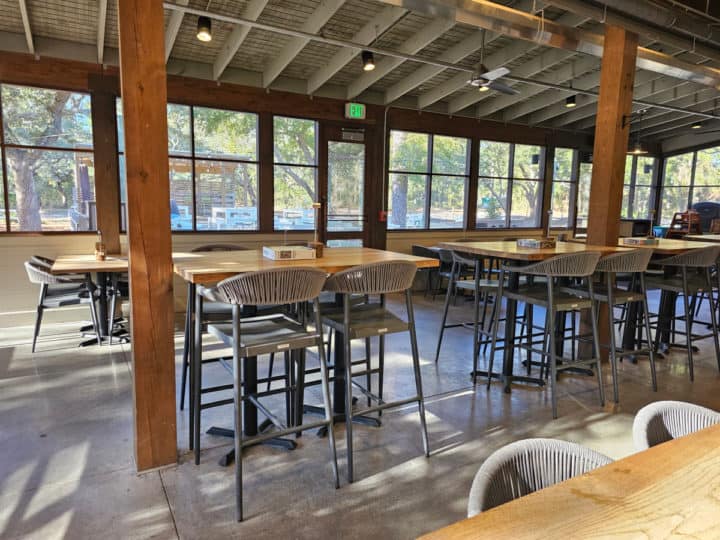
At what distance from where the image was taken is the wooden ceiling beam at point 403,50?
16.4ft

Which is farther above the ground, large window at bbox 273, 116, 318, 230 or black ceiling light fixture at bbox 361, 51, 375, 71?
black ceiling light fixture at bbox 361, 51, 375, 71

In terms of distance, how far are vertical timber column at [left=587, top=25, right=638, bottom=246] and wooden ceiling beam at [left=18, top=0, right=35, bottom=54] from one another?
16.4ft

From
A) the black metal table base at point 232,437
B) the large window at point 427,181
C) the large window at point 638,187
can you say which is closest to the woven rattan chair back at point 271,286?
the black metal table base at point 232,437

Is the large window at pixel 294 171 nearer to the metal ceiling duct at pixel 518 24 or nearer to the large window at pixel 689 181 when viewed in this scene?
the metal ceiling duct at pixel 518 24

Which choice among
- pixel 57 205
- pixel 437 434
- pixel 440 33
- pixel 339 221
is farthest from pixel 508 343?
pixel 57 205

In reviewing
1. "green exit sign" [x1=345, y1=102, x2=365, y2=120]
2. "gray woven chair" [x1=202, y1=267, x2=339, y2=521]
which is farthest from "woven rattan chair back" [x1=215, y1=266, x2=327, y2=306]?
"green exit sign" [x1=345, y1=102, x2=365, y2=120]

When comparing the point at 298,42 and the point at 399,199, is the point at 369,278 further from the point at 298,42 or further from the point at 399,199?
the point at 399,199

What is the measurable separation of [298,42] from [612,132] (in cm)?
338

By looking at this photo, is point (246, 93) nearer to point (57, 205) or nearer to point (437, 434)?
point (57, 205)

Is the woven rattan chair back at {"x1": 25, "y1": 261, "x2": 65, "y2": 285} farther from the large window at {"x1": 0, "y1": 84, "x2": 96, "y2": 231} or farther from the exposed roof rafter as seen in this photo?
the exposed roof rafter

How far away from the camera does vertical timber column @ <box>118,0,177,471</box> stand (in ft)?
6.71

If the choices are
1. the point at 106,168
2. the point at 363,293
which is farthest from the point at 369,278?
the point at 106,168

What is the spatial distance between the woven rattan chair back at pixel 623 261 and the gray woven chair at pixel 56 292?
4.21m

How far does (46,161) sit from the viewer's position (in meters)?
5.13
